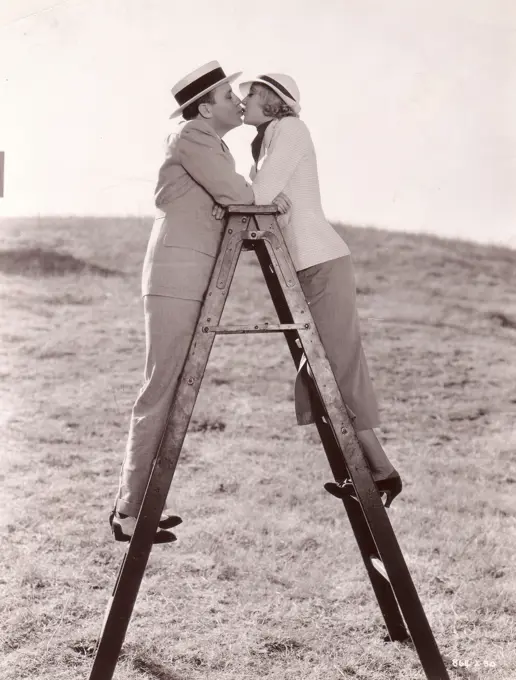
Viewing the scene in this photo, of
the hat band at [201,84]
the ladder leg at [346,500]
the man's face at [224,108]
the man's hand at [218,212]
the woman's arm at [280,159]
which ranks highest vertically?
the hat band at [201,84]

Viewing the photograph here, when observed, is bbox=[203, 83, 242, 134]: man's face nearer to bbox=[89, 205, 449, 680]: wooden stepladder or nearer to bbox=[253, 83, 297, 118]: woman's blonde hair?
bbox=[253, 83, 297, 118]: woman's blonde hair

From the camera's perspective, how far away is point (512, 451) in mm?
7301

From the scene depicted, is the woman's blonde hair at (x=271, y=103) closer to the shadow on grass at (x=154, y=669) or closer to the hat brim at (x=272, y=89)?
the hat brim at (x=272, y=89)

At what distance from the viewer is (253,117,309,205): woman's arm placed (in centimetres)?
287

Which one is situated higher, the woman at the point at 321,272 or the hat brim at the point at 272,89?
the hat brim at the point at 272,89

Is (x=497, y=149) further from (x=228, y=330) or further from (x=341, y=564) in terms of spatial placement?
(x=228, y=330)

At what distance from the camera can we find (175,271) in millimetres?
2850

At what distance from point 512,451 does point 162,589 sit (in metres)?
4.17

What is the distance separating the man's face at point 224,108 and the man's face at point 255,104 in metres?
0.04

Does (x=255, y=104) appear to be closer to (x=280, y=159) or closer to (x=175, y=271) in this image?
(x=280, y=159)

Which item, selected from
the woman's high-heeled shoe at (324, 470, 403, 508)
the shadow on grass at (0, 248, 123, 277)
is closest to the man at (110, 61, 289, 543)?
the woman's high-heeled shoe at (324, 470, 403, 508)

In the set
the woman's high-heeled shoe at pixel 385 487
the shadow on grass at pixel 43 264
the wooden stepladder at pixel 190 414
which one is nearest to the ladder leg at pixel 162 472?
the wooden stepladder at pixel 190 414

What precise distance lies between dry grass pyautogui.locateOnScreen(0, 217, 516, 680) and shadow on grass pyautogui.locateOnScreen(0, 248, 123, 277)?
0.02 m

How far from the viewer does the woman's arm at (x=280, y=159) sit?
2.87 metres
